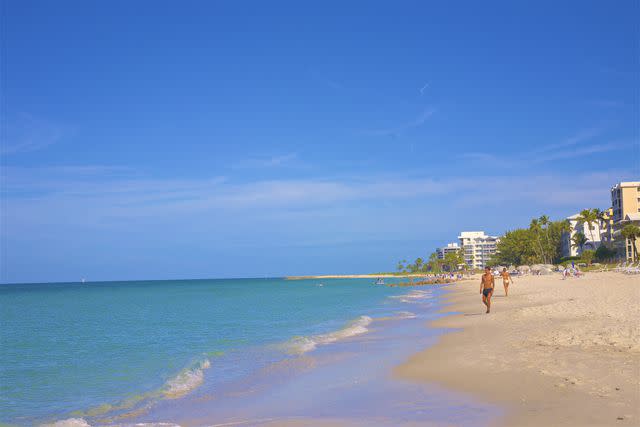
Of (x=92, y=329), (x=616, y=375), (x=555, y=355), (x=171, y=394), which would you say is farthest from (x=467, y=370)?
(x=92, y=329)

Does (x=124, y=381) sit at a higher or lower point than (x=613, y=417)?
lower

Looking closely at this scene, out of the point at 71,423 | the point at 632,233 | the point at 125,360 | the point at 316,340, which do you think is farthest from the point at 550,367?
the point at 632,233

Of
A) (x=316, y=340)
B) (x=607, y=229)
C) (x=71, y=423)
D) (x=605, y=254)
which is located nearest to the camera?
(x=71, y=423)

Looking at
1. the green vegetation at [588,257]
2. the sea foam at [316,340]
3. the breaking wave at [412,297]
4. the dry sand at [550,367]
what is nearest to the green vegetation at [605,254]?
the green vegetation at [588,257]

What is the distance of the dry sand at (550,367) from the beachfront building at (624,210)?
76.6 meters

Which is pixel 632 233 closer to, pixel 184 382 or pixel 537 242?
pixel 537 242

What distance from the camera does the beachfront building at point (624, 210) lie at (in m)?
85.0

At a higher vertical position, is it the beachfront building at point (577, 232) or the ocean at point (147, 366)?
the beachfront building at point (577, 232)

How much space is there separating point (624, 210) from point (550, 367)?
3859 inches

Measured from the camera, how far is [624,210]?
309ft

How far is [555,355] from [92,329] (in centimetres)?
2846

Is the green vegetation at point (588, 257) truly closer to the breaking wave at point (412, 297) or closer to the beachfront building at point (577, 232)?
the beachfront building at point (577, 232)

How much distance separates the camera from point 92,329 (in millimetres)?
32125

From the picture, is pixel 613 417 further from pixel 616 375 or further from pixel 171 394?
pixel 171 394
